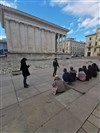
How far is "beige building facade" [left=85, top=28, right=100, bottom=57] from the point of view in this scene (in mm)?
45812

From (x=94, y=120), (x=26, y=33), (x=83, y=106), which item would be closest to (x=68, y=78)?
(x=83, y=106)

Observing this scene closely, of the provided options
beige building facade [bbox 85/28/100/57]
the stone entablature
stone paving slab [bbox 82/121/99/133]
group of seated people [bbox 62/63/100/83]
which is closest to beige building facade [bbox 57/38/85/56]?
beige building facade [bbox 85/28/100/57]

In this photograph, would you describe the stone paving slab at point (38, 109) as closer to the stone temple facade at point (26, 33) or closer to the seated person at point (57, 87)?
the seated person at point (57, 87)

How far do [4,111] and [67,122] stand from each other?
1.98 metres

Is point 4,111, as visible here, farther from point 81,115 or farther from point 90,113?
point 90,113

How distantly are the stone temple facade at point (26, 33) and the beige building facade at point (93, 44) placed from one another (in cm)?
2951

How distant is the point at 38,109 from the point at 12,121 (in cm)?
79

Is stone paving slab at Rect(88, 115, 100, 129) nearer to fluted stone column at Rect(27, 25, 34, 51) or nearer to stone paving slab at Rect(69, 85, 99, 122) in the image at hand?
stone paving slab at Rect(69, 85, 99, 122)

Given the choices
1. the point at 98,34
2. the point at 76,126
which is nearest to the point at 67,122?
the point at 76,126

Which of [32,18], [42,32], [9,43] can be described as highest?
[32,18]

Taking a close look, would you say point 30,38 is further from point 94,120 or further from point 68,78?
point 94,120

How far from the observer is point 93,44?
48.5 metres

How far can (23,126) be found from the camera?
1.97 meters

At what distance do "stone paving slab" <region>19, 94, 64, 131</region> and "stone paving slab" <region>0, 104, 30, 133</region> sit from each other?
0.12 m
